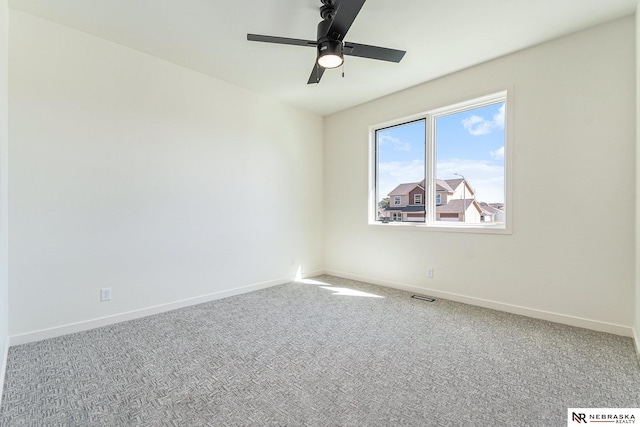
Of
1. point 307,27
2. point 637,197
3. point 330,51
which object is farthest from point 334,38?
point 637,197

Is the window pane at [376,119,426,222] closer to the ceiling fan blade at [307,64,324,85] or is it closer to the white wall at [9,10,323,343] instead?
the white wall at [9,10,323,343]

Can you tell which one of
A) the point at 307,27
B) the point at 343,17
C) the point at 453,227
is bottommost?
the point at 453,227

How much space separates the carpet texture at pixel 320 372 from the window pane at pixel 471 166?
46.2 inches

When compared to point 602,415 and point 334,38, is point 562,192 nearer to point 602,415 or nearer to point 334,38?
point 602,415

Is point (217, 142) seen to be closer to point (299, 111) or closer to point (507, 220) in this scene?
point (299, 111)

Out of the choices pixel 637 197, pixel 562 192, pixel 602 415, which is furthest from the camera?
pixel 562 192

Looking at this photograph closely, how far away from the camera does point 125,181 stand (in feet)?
9.48

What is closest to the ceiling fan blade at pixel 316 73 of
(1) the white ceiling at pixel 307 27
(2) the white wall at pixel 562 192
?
(1) the white ceiling at pixel 307 27

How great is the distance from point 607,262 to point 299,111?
13.3ft

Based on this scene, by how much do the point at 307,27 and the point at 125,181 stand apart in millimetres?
2285

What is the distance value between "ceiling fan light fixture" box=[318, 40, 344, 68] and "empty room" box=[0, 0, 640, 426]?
1.2 inches

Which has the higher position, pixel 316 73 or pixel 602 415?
pixel 316 73

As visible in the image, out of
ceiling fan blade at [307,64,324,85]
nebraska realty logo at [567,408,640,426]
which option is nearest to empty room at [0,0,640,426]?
nebraska realty logo at [567,408,640,426]

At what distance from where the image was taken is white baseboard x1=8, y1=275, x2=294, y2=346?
94.2 inches
